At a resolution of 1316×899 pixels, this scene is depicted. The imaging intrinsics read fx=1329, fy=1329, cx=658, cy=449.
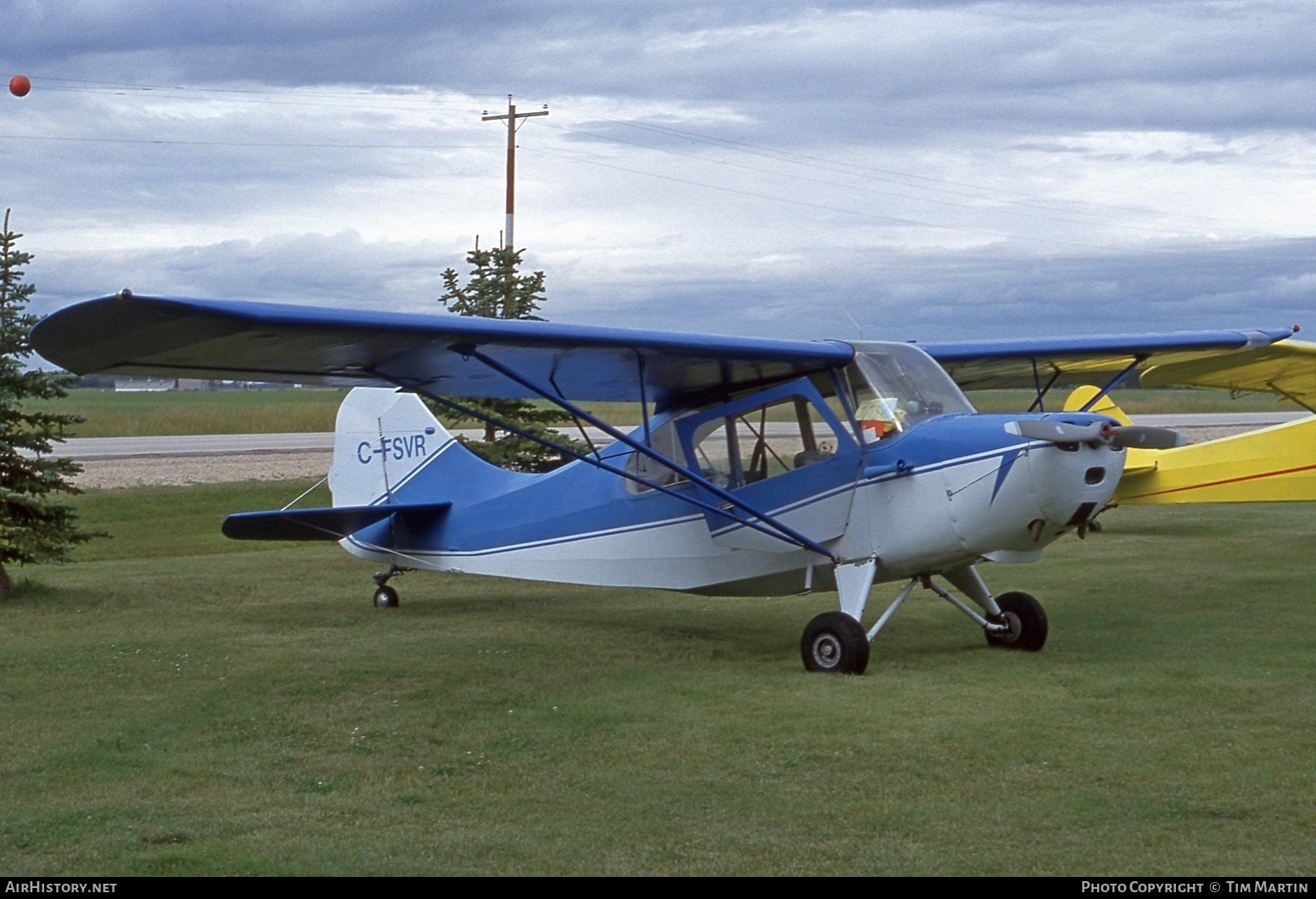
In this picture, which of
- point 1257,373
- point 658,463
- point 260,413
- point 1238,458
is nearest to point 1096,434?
point 658,463

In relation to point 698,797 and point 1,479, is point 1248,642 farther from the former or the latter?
point 1,479

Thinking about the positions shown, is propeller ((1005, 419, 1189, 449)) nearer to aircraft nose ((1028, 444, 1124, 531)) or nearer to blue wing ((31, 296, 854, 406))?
aircraft nose ((1028, 444, 1124, 531))

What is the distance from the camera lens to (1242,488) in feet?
56.1

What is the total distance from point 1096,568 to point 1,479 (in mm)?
11236

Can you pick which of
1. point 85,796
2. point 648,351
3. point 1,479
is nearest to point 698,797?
point 85,796

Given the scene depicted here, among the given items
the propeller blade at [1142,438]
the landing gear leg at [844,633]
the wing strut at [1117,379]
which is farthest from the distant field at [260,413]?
the propeller blade at [1142,438]

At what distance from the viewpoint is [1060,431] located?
8195 mm

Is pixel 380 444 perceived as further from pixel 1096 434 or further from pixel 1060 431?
pixel 1096 434

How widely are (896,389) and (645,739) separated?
11.4 ft

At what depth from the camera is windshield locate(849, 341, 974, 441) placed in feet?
30.2

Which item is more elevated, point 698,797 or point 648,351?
point 648,351

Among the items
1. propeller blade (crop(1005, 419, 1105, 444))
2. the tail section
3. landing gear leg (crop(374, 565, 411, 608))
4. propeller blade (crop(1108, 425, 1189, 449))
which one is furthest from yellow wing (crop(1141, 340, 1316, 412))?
landing gear leg (crop(374, 565, 411, 608))

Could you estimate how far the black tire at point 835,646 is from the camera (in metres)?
8.70

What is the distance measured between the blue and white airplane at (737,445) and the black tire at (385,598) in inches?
37.1
